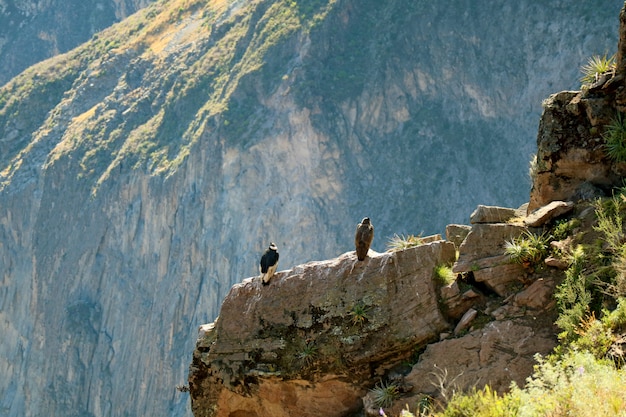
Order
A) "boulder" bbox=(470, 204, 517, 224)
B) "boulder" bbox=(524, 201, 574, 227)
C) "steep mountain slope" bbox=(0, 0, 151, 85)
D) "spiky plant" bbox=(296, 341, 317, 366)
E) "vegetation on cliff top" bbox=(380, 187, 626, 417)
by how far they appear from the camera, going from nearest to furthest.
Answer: "vegetation on cliff top" bbox=(380, 187, 626, 417) → "spiky plant" bbox=(296, 341, 317, 366) → "boulder" bbox=(524, 201, 574, 227) → "boulder" bbox=(470, 204, 517, 224) → "steep mountain slope" bbox=(0, 0, 151, 85)

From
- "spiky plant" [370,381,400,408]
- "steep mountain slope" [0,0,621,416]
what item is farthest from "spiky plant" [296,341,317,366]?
"steep mountain slope" [0,0,621,416]

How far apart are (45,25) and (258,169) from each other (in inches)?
2337

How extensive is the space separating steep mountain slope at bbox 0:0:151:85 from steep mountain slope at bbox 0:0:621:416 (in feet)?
141

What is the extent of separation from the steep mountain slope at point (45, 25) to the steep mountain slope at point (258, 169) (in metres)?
42.9

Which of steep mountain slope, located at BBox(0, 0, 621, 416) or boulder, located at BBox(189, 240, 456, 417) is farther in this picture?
steep mountain slope, located at BBox(0, 0, 621, 416)

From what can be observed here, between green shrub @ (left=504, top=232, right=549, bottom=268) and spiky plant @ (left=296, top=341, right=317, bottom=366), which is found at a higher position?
green shrub @ (left=504, top=232, right=549, bottom=268)

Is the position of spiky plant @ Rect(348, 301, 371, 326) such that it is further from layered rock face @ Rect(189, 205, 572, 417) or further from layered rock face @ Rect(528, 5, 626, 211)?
layered rock face @ Rect(528, 5, 626, 211)

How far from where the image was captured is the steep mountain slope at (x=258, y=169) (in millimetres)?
57062

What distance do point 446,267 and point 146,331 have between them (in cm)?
4782

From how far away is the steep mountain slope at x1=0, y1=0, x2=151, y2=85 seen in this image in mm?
108250

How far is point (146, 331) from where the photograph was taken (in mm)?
59438

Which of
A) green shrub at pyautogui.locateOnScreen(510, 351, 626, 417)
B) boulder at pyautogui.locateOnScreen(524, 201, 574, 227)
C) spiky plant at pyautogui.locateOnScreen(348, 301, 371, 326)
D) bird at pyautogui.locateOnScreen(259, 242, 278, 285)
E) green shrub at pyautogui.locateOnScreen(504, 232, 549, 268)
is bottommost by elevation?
green shrub at pyautogui.locateOnScreen(510, 351, 626, 417)

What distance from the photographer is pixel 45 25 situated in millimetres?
109500

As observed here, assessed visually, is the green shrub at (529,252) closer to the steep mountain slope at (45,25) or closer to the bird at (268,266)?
the bird at (268,266)
